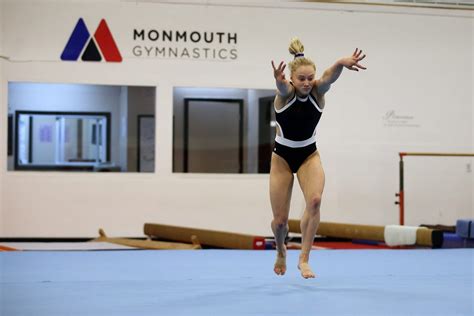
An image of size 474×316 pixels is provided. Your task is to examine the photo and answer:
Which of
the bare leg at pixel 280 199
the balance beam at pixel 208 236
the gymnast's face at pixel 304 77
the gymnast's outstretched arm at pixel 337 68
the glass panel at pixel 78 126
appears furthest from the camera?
the glass panel at pixel 78 126

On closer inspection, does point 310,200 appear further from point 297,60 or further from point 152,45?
point 152,45

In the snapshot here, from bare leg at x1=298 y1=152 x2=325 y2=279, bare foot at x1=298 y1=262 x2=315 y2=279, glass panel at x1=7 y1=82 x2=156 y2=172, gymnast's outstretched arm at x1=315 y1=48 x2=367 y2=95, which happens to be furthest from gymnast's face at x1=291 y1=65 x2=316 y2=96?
glass panel at x1=7 y1=82 x2=156 y2=172

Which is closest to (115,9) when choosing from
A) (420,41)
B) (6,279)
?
(420,41)

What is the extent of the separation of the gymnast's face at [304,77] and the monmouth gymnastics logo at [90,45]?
6.74 meters

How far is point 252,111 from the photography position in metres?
11.8

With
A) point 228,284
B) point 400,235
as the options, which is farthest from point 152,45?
point 228,284

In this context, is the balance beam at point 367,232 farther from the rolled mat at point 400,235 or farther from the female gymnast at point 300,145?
the female gymnast at point 300,145

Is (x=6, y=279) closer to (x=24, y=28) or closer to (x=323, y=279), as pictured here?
(x=323, y=279)

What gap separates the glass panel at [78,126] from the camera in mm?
11367

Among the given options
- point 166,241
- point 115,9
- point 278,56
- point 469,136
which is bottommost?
point 166,241

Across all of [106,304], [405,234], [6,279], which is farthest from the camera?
[405,234]

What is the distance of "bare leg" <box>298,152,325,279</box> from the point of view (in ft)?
17.4

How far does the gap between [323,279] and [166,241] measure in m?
4.99

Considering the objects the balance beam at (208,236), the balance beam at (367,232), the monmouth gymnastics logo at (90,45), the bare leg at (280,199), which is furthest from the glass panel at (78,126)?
the bare leg at (280,199)
